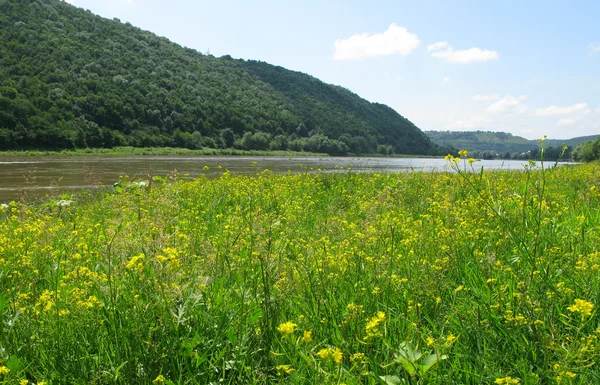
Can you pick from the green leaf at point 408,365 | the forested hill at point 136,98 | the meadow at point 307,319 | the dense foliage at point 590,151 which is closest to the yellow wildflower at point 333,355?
the meadow at point 307,319

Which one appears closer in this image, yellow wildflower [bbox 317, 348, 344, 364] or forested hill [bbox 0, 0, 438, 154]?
yellow wildflower [bbox 317, 348, 344, 364]

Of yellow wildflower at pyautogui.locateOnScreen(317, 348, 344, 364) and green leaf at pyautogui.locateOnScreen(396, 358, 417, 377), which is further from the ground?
yellow wildflower at pyautogui.locateOnScreen(317, 348, 344, 364)

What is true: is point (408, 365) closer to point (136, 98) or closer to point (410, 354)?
point (410, 354)

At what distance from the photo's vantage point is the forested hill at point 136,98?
46344 millimetres

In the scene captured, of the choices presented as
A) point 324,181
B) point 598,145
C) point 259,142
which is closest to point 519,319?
point 324,181

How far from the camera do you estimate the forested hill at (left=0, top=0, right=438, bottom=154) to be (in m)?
46.3

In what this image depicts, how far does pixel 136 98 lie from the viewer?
64.4 meters

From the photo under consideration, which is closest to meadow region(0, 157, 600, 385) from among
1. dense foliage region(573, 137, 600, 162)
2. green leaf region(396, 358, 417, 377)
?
green leaf region(396, 358, 417, 377)

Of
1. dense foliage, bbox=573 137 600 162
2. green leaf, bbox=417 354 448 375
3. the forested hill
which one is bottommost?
green leaf, bbox=417 354 448 375

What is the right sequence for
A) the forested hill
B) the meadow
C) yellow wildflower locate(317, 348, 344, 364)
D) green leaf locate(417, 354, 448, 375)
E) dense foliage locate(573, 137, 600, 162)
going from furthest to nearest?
dense foliage locate(573, 137, 600, 162) < the forested hill < the meadow < green leaf locate(417, 354, 448, 375) < yellow wildflower locate(317, 348, 344, 364)

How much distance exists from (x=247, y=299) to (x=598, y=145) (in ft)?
186

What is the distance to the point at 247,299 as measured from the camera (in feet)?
7.88

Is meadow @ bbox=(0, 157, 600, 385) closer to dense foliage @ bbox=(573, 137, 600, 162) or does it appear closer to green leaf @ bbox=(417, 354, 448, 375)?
green leaf @ bbox=(417, 354, 448, 375)

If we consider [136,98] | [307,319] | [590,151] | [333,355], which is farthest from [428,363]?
[136,98]
